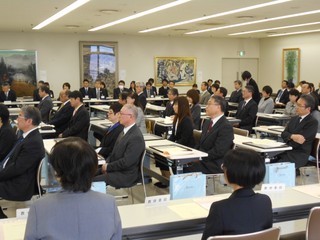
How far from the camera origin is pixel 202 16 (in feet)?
35.5

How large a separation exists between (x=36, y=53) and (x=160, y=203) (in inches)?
538

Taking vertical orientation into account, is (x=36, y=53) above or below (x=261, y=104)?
above

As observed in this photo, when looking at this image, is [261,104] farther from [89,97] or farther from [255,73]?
[255,73]

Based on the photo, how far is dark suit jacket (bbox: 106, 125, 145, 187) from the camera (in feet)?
14.5

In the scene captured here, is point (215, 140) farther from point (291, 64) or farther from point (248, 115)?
point (291, 64)

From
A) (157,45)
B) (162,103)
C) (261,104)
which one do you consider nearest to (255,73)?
(157,45)

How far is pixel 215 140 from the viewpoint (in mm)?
5004

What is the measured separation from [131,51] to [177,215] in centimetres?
1457

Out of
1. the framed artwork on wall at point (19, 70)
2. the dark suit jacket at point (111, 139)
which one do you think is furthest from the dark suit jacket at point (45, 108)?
the framed artwork on wall at point (19, 70)

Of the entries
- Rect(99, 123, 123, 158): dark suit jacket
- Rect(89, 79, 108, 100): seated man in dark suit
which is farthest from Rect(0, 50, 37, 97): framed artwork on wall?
Rect(99, 123, 123, 158): dark suit jacket

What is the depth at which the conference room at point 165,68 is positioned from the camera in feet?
9.33

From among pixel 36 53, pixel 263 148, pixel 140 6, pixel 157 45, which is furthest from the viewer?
pixel 157 45

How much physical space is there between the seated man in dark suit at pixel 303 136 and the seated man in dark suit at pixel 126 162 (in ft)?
6.41

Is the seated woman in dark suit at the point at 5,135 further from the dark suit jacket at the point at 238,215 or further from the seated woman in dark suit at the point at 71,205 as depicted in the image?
the dark suit jacket at the point at 238,215
